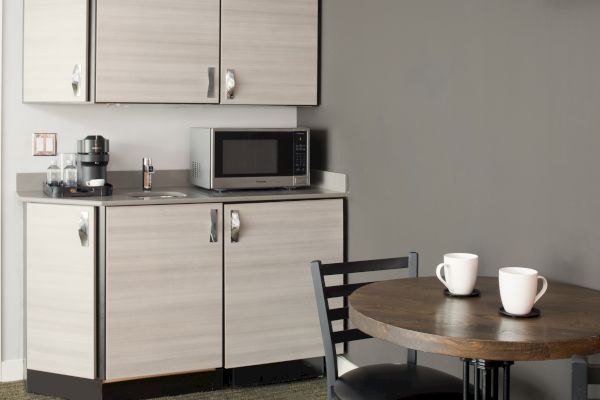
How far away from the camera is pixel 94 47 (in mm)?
3506

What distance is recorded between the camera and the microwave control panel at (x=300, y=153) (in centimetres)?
379

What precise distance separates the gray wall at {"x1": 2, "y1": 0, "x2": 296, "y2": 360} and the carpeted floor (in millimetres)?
210

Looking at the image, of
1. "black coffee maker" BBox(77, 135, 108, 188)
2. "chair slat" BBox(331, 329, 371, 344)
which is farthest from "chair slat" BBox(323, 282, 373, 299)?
"black coffee maker" BBox(77, 135, 108, 188)

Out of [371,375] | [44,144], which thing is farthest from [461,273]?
[44,144]

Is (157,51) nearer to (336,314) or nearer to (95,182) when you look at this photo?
(95,182)

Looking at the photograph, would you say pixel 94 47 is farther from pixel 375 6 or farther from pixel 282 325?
pixel 282 325

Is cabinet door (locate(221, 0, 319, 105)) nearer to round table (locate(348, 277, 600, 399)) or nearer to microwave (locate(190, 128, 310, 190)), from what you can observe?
microwave (locate(190, 128, 310, 190))

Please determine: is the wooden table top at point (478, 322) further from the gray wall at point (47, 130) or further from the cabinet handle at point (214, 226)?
the gray wall at point (47, 130)

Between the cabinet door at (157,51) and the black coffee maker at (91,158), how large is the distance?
20 cm

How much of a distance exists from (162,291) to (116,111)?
974 millimetres

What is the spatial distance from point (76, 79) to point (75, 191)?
0.49 m

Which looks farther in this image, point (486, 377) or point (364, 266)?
point (364, 266)

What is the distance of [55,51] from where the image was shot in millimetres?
3551

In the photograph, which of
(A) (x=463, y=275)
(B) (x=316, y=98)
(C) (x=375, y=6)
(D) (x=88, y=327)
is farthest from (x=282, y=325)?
(A) (x=463, y=275)
